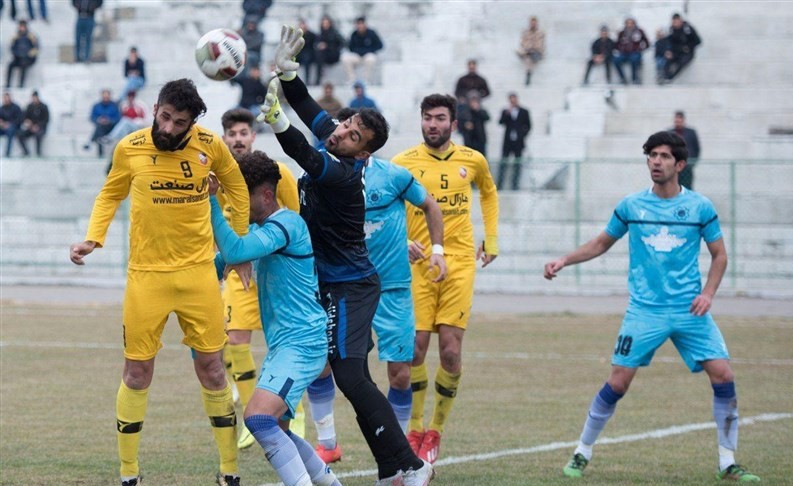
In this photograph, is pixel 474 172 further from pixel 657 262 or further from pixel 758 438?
pixel 758 438

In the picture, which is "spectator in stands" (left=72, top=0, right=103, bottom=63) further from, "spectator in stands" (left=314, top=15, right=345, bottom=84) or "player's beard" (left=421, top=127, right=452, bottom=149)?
"player's beard" (left=421, top=127, right=452, bottom=149)

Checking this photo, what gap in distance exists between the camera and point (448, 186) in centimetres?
1059

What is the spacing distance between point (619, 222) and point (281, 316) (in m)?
3.24

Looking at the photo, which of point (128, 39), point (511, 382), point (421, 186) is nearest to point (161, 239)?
point (421, 186)

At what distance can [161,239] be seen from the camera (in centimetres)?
827

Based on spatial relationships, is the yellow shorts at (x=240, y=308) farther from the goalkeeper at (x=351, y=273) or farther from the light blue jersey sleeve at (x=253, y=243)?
the light blue jersey sleeve at (x=253, y=243)

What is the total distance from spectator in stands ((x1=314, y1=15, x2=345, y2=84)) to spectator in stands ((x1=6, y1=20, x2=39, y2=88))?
7.96m

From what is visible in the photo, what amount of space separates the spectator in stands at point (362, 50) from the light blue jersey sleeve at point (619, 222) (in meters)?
22.7

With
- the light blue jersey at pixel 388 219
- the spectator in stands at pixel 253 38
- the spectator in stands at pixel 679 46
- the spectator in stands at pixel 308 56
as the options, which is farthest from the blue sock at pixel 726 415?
the spectator in stands at pixel 253 38

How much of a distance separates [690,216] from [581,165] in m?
17.4

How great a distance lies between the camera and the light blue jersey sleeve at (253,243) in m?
7.47

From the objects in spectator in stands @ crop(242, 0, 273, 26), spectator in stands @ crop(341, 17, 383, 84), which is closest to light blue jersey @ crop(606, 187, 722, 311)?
spectator in stands @ crop(341, 17, 383, 84)

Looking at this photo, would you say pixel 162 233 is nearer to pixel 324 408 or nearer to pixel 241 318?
pixel 324 408

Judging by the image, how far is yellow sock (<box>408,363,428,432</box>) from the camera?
33.7 ft
